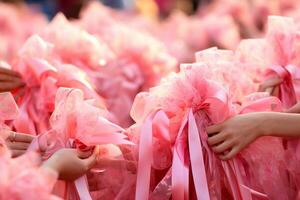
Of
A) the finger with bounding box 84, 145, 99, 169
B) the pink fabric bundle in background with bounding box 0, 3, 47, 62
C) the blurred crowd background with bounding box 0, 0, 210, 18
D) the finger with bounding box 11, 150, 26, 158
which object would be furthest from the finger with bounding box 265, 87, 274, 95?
the blurred crowd background with bounding box 0, 0, 210, 18

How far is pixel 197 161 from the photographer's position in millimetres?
941

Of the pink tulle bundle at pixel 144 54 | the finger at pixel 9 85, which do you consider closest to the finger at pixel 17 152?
the finger at pixel 9 85

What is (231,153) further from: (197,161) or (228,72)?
(228,72)

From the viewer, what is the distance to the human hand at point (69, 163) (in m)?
0.88

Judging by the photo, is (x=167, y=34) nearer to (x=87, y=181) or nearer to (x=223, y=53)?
(x=223, y=53)

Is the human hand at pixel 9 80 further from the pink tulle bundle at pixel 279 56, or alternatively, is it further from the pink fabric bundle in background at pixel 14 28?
the pink fabric bundle in background at pixel 14 28

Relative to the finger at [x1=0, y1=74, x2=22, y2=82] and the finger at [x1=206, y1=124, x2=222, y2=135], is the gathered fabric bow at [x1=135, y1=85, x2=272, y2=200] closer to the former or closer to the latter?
the finger at [x1=206, y1=124, x2=222, y2=135]

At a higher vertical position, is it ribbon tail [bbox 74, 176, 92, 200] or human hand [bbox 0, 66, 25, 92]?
human hand [bbox 0, 66, 25, 92]

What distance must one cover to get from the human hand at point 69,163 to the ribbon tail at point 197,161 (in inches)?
5.8

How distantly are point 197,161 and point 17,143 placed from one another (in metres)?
0.27

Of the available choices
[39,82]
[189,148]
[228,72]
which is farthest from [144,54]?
[189,148]

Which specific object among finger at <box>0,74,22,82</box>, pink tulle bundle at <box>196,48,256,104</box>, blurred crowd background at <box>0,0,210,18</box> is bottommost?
blurred crowd background at <box>0,0,210,18</box>

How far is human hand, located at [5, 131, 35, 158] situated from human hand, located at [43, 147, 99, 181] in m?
0.08

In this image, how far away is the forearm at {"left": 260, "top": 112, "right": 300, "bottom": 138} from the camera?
0.95 m
